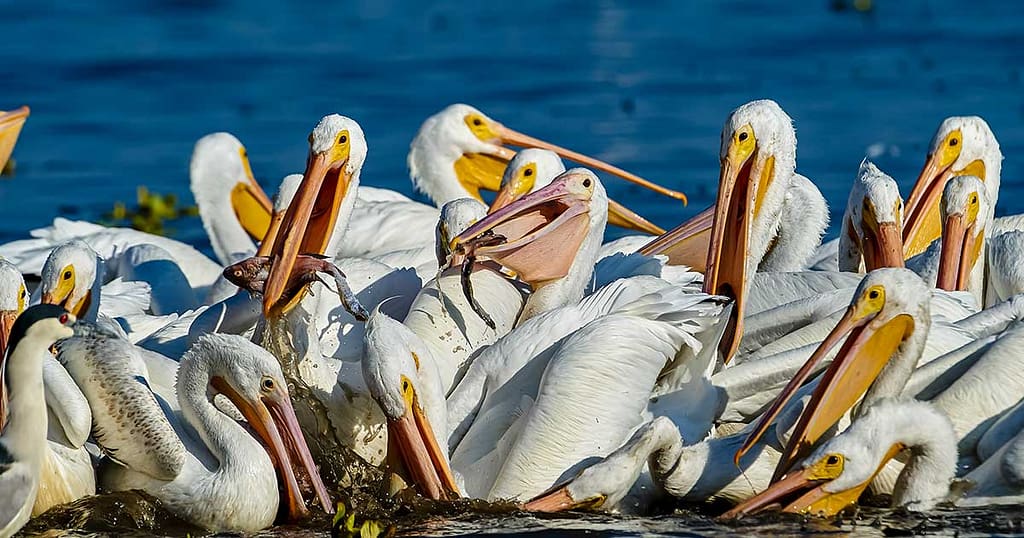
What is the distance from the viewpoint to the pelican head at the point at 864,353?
15.9ft

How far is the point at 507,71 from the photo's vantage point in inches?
521

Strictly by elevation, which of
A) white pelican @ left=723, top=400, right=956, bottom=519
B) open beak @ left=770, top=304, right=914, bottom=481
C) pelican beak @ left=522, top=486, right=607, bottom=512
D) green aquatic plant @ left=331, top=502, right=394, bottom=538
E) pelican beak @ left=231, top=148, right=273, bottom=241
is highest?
pelican beak @ left=231, top=148, right=273, bottom=241

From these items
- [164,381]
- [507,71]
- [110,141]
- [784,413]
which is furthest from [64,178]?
[784,413]

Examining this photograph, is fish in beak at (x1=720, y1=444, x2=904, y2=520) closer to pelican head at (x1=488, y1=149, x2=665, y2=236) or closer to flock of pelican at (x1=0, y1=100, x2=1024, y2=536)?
flock of pelican at (x1=0, y1=100, x2=1024, y2=536)

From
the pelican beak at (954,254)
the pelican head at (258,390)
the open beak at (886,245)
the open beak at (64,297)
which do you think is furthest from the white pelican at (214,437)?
the pelican beak at (954,254)

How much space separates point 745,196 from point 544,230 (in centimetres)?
64

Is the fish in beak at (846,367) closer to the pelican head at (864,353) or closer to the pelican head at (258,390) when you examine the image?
the pelican head at (864,353)

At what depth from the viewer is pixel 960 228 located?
241 inches

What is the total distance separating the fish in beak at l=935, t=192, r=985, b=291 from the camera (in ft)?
20.0

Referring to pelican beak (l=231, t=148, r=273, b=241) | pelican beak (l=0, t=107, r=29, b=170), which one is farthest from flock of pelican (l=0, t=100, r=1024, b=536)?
pelican beak (l=231, t=148, r=273, b=241)

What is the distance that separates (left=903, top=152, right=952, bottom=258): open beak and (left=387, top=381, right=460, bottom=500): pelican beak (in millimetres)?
2463

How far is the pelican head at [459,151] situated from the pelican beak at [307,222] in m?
2.52

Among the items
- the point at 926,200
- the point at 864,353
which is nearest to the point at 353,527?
the point at 864,353

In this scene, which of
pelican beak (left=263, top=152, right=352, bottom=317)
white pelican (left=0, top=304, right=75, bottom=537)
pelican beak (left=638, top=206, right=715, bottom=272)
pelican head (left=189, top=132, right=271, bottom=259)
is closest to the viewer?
white pelican (left=0, top=304, right=75, bottom=537)
